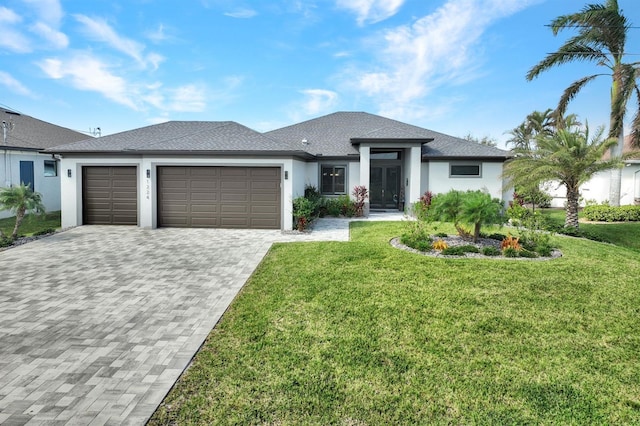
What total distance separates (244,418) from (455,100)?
2879 cm

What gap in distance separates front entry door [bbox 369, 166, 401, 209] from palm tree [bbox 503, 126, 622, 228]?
7.00 metres

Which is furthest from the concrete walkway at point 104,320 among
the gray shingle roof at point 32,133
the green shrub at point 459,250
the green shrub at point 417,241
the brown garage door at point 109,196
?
the gray shingle roof at point 32,133

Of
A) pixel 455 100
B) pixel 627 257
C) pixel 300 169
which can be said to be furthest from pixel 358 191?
pixel 455 100

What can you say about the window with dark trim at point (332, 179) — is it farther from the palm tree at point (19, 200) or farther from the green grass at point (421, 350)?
the palm tree at point (19, 200)

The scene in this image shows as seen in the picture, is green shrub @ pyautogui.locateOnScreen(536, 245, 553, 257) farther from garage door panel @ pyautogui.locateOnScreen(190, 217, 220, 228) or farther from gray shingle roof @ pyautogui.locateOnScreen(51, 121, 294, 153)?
garage door panel @ pyautogui.locateOnScreen(190, 217, 220, 228)

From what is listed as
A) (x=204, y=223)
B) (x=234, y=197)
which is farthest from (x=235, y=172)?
(x=204, y=223)

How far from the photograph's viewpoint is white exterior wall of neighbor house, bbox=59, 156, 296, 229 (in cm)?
1385

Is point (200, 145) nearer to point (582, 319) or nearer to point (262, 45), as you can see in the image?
point (262, 45)

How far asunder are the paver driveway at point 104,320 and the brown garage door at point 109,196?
379 cm

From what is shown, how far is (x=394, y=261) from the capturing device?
339 inches

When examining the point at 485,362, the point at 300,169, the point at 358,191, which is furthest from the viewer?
the point at 358,191

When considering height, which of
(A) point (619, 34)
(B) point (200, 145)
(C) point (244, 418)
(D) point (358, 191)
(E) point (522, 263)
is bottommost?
(C) point (244, 418)

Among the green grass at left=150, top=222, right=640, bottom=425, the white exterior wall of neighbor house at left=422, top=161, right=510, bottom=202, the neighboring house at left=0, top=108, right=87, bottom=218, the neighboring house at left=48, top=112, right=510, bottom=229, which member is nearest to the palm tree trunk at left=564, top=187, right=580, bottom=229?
the white exterior wall of neighbor house at left=422, top=161, right=510, bottom=202

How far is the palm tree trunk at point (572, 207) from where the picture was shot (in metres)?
13.8
